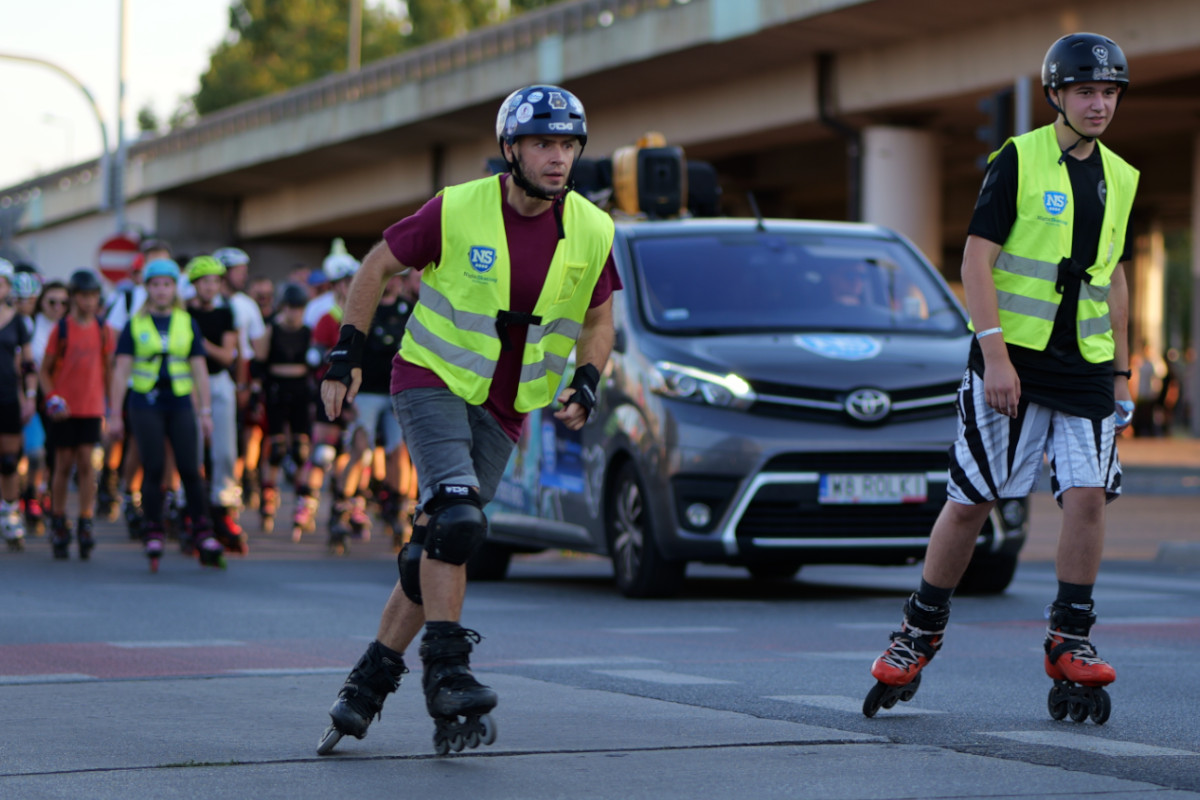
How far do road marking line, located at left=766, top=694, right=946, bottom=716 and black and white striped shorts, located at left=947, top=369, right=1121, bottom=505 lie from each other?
669 mm

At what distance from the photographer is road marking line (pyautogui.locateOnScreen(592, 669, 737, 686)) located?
7539 mm

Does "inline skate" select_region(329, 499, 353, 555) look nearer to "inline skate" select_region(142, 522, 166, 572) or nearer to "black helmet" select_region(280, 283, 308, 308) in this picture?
"inline skate" select_region(142, 522, 166, 572)

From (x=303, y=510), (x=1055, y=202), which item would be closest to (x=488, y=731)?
(x=1055, y=202)

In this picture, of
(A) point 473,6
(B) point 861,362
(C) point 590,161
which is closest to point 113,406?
(C) point 590,161

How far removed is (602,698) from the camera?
23.1 feet

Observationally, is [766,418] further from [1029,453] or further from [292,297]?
[292,297]

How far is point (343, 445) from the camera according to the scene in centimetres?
1633

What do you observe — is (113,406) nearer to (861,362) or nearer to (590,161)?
(590,161)

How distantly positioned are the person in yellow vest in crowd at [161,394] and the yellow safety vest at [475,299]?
7.83m

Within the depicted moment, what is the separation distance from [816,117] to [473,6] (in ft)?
269

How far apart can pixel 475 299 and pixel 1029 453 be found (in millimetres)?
1727

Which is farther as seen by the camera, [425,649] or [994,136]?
[994,136]

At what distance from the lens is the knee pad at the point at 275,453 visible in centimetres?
1787

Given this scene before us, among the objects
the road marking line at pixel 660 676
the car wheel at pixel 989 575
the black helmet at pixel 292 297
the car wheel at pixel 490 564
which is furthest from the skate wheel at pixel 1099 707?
the black helmet at pixel 292 297
